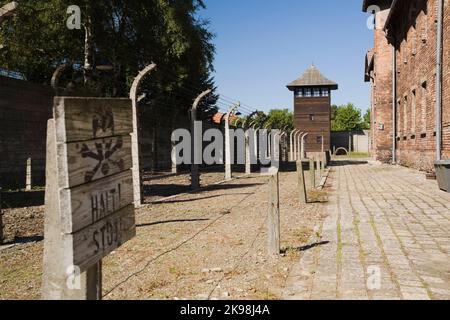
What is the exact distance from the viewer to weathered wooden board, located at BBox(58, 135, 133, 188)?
2051 mm

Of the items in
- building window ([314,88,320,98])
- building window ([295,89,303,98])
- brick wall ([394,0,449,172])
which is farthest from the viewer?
building window ([295,89,303,98])

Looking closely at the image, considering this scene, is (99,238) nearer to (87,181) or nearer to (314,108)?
(87,181)

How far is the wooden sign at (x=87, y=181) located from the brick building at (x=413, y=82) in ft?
43.0

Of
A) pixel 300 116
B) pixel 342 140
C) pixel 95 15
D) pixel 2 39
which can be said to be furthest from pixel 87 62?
pixel 342 140

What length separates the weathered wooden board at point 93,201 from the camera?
207 cm

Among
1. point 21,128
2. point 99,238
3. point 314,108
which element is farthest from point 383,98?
point 99,238

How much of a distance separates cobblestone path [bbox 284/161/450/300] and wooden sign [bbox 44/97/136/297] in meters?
1.86

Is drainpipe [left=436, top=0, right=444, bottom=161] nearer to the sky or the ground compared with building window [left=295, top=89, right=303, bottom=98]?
nearer to the ground

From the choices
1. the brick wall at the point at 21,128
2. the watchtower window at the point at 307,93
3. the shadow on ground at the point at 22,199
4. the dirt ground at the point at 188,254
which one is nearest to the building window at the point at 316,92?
the watchtower window at the point at 307,93

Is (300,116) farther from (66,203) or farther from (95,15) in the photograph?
(66,203)

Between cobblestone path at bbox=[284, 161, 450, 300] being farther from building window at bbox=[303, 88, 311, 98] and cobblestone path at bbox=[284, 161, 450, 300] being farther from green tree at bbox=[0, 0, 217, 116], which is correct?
building window at bbox=[303, 88, 311, 98]

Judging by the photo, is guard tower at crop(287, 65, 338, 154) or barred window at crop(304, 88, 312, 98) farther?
barred window at crop(304, 88, 312, 98)

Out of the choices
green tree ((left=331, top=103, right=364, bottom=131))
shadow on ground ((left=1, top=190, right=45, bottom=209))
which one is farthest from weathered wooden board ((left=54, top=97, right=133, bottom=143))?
green tree ((left=331, top=103, right=364, bottom=131))

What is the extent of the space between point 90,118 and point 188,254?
3.21m
